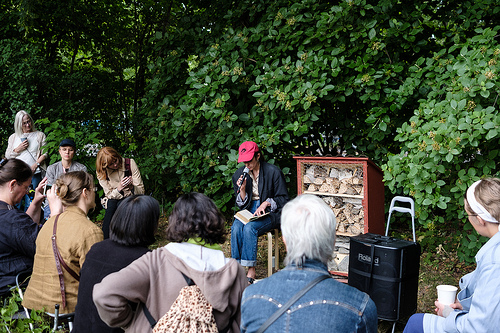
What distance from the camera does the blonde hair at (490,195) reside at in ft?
7.29

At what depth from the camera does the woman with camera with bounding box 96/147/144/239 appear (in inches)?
196

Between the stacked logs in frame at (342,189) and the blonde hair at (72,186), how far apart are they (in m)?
2.67

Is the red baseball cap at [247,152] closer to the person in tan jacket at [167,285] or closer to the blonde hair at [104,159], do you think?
the blonde hair at [104,159]

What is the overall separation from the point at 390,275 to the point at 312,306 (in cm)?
207

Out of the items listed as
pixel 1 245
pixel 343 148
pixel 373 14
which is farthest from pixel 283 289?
A: pixel 343 148

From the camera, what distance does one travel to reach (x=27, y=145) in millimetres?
6285

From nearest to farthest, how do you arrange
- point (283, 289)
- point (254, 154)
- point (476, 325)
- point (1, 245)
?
point (283, 289)
point (476, 325)
point (1, 245)
point (254, 154)

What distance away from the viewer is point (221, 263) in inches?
78.7

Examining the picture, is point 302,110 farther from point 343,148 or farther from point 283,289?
point 283,289

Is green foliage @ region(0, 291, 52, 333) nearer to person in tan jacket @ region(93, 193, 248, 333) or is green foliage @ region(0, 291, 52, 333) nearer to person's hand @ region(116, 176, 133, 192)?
person in tan jacket @ region(93, 193, 248, 333)

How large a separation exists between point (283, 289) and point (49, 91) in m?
7.75

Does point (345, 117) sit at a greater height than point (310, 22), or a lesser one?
lesser

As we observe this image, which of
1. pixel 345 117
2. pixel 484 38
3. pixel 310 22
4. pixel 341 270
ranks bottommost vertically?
pixel 341 270

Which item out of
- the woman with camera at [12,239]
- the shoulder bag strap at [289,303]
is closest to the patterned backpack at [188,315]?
the shoulder bag strap at [289,303]
